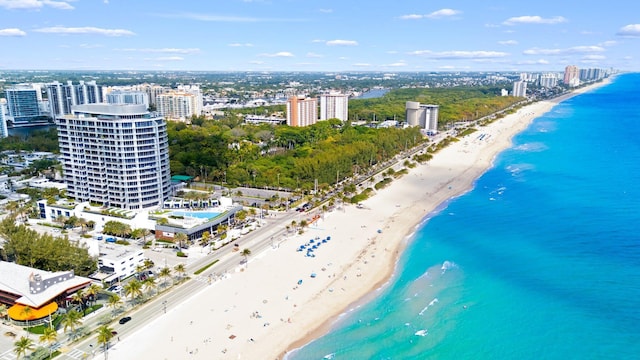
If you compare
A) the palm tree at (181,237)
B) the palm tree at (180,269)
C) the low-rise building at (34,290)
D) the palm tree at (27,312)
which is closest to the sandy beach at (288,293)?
the palm tree at (180,269)

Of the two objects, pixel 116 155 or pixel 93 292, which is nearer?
pixel 93 292

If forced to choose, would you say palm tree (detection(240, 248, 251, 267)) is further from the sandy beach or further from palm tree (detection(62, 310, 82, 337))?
palm tree (detection(62, 310, 82, 337))

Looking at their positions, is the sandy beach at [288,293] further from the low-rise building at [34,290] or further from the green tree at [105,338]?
the low-rise building at [34,290]

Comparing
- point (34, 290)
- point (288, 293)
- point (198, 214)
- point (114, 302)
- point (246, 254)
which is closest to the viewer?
point (114, 302)

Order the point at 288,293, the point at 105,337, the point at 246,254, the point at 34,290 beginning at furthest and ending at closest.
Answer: the point at 246,254
the point at 288,293
the point at 34,290
the point at 105,337

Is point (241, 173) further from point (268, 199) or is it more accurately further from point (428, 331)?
point (428, 331)

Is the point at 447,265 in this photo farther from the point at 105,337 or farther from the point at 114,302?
the point at 105,337

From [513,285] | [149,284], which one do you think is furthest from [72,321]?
[513,285]
